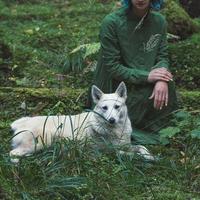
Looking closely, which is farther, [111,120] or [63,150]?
[111,120]

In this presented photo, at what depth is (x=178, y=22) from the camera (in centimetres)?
1061

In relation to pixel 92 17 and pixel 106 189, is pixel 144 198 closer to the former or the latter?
pixel 106 189

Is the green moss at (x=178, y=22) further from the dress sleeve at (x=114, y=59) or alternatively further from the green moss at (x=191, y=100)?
the dress sleeve at (x=114, y=59)

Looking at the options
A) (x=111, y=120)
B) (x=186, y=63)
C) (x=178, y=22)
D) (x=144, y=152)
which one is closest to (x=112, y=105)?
(x=111, y=120)

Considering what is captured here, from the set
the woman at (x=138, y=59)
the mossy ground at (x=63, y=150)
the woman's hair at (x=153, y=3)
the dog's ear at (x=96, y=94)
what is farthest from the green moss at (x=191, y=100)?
the dog's ear at (x=96, y=94)

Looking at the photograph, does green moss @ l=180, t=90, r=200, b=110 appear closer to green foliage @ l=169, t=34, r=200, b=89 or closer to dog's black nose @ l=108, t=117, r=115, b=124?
green foliage @ l=169, t=34, r=200, b=89

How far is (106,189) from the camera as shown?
4.90m

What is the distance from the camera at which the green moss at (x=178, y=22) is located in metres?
10.5

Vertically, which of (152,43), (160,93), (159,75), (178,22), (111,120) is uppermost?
(152,43)

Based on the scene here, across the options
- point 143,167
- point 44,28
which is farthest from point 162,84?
point 44,28

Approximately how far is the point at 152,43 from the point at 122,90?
2.78 ft

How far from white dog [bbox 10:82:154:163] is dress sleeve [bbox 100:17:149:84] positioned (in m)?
0.39

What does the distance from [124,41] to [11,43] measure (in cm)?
418

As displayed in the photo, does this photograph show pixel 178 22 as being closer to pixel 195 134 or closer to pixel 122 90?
pixel 122 90
